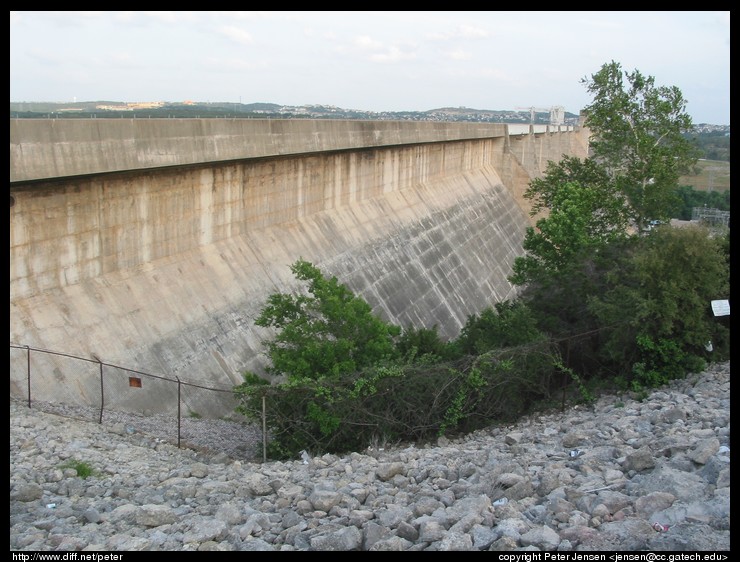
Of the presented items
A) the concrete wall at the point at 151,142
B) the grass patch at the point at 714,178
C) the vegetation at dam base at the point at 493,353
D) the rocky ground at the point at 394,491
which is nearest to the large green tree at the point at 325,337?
the vegetation at dam base at the point at 493,353

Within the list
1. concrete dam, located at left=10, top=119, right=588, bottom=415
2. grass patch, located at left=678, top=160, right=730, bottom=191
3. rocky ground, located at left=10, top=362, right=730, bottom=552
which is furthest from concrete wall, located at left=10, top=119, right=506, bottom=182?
grass patch, located at left=678, top=160, right=730, bottom=191

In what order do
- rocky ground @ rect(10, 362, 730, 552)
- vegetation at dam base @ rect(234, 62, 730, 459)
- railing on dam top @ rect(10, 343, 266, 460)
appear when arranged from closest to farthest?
1. rocky ground @ rect(10, 362, 730, 552)
2. railing on dam top @ rect(10, 343, 266, 460)
3. vegetation at dam base @ rect(234, 62, 730, 459)

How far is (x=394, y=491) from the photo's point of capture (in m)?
7.55

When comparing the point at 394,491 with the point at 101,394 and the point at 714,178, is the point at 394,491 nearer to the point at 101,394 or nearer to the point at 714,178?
the point at 101,394

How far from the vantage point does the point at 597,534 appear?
5.79 metres

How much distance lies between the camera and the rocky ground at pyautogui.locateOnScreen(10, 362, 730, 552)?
5.92m

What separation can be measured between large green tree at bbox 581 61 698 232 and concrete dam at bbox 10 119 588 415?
6562mm

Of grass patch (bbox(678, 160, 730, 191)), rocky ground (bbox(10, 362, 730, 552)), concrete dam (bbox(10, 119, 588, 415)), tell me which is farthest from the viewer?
grass patch (bbox(678, 160, 730, 191))

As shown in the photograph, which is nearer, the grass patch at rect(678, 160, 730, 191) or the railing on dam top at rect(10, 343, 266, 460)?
the railing on dam top at rect(10, 343, 266, 460)

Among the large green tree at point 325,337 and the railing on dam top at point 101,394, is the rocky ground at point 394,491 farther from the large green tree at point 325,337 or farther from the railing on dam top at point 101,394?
the large green tree at point 325,337

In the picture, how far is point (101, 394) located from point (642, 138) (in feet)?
61.4

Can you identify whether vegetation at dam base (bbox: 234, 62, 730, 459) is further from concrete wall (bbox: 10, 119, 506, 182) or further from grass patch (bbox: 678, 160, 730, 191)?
grass patch (bbox: 678, 160, 730, 191)
